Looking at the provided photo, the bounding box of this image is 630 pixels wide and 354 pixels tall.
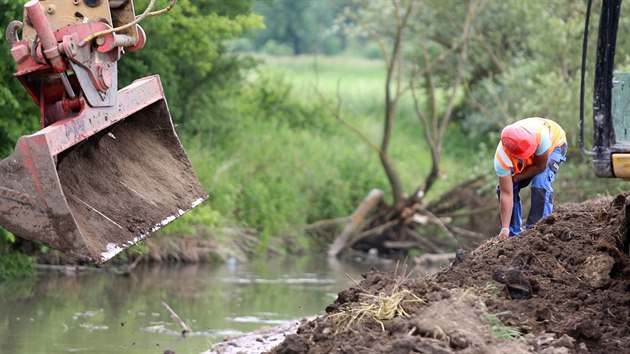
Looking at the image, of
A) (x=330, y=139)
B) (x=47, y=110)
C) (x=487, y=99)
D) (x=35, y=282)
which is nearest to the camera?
(x=47, y=110)

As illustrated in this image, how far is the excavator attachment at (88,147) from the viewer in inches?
277

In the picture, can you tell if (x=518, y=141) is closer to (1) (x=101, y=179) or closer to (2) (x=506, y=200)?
(2) (x=506, y=200)

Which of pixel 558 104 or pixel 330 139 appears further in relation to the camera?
pixel 330 139

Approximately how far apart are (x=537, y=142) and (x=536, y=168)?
0.36 metres

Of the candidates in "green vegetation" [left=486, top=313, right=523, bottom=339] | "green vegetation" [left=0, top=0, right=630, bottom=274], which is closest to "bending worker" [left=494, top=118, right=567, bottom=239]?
"green vegetation" [left=486, top=313, right=523, bottom=339]

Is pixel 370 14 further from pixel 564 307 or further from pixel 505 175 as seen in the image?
pixel 564 307

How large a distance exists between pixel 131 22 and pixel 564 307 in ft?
11.5

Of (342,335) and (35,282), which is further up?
(342,335)

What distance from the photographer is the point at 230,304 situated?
48.4 ft

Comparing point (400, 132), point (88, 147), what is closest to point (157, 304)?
point (88, 147)

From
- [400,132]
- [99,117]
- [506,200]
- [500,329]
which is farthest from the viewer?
[400,132]

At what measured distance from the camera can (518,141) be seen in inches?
392

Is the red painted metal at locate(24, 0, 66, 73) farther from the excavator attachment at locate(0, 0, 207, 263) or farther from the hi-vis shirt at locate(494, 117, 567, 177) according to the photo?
the hi-vis shirt at locate(494, 117, 567, 177)

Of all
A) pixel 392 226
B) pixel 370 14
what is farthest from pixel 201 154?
pixel 370 14
